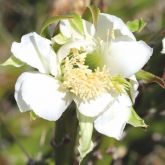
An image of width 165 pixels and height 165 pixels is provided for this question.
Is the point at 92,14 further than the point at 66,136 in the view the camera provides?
No

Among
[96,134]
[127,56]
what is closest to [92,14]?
[127,56]

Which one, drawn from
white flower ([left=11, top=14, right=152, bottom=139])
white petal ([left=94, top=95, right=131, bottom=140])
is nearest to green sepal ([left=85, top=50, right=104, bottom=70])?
white flower ([left=11, top=14, right=152, bottom=139])

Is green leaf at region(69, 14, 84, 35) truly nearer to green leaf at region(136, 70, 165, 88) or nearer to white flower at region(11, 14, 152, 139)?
white flower at region(11, 14, 152, 139)

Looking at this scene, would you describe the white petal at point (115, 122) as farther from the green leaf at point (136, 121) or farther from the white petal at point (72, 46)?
the white petal at point (72, 46)

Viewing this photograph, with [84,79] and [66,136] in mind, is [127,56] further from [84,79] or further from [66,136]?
[66,136]

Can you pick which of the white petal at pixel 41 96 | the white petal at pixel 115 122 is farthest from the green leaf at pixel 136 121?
the white petal at pixel 41 96

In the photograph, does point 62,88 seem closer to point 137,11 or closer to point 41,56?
point 41,56
